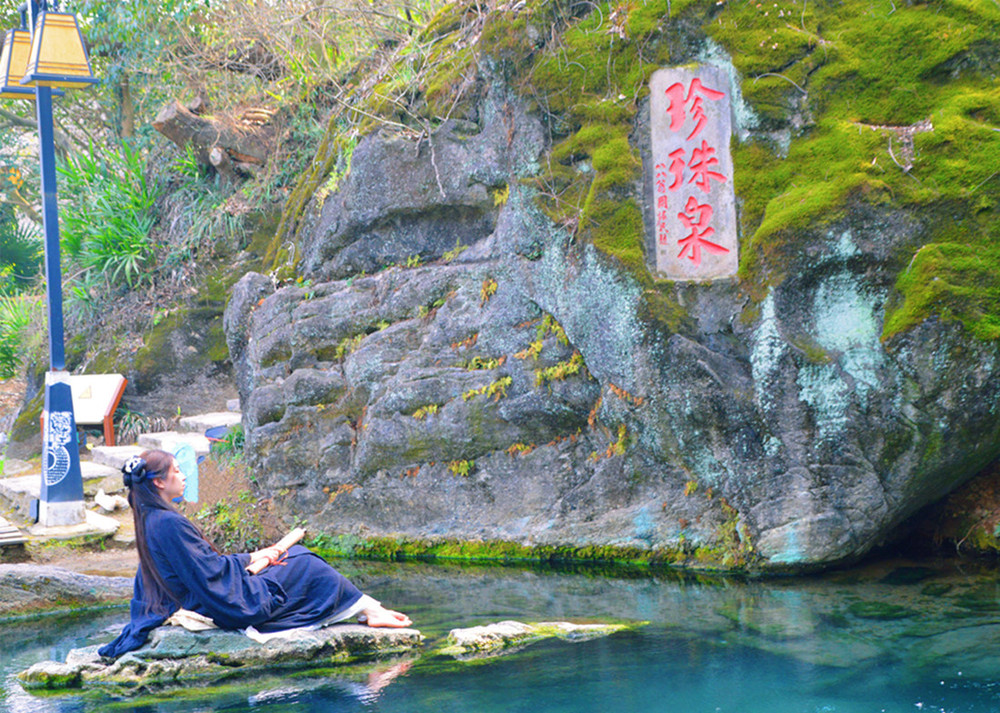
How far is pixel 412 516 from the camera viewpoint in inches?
329

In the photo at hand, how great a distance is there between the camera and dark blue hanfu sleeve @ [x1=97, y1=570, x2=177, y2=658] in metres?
4.91

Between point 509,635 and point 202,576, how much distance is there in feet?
5.84

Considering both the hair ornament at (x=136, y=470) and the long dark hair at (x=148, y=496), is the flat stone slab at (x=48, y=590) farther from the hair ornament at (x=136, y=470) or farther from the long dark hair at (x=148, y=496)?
the hair ornament at (x=136, y=470)

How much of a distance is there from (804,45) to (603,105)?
5.16 ft

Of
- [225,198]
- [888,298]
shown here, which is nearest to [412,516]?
[888,298]

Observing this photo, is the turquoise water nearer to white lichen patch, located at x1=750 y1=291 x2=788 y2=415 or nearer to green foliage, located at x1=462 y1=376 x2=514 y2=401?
white lichen patch, located at x1=750 y1=291 x2=788 y2=415

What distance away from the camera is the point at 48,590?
6.62 meters

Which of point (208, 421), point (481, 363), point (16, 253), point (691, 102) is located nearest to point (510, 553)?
point (481, 363)

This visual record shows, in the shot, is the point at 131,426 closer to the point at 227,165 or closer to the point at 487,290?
the point at 227,165

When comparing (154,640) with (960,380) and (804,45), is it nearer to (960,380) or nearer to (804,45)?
(960,380)

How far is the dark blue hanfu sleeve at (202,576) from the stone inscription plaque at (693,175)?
3.81m

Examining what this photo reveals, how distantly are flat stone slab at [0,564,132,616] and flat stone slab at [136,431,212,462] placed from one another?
364cm

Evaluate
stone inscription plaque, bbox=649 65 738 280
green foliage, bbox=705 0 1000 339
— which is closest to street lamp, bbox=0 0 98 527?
stone inscription plaque, bbox=649 65 738 280

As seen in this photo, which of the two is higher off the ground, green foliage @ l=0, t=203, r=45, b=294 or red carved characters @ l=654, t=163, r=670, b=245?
green foliage @ l=0, t=203, r=45, b=294
